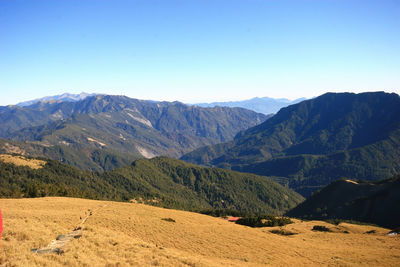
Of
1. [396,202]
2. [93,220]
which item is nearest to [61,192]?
[93,220]

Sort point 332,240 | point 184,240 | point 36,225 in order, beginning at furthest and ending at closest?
point 332,240 → point 184,240 → point 36,225

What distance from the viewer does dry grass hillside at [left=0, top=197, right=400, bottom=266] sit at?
96.0 ft

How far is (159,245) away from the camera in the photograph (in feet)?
147

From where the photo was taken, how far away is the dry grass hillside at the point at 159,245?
2927 cm

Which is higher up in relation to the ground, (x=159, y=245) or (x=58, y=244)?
(x=58, y=244)

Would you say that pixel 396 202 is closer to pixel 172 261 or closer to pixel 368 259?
pixel 368 259

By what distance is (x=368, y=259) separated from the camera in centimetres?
5181

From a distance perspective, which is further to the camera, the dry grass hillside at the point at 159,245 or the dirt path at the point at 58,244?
the dry grass hillside at the point at 159,245

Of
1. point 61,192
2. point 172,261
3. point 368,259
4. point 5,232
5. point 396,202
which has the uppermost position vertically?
point 5,232

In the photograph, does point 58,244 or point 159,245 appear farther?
point 159,245

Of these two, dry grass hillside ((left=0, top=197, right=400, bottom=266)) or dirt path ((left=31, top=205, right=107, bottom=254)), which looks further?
dry grass hillside ((left=0, top=197, right=400, bottom=266))

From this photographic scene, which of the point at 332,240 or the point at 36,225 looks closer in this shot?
the point at 36,225

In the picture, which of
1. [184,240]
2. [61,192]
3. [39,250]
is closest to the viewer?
[39,250]

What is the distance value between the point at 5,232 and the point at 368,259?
219 ft
